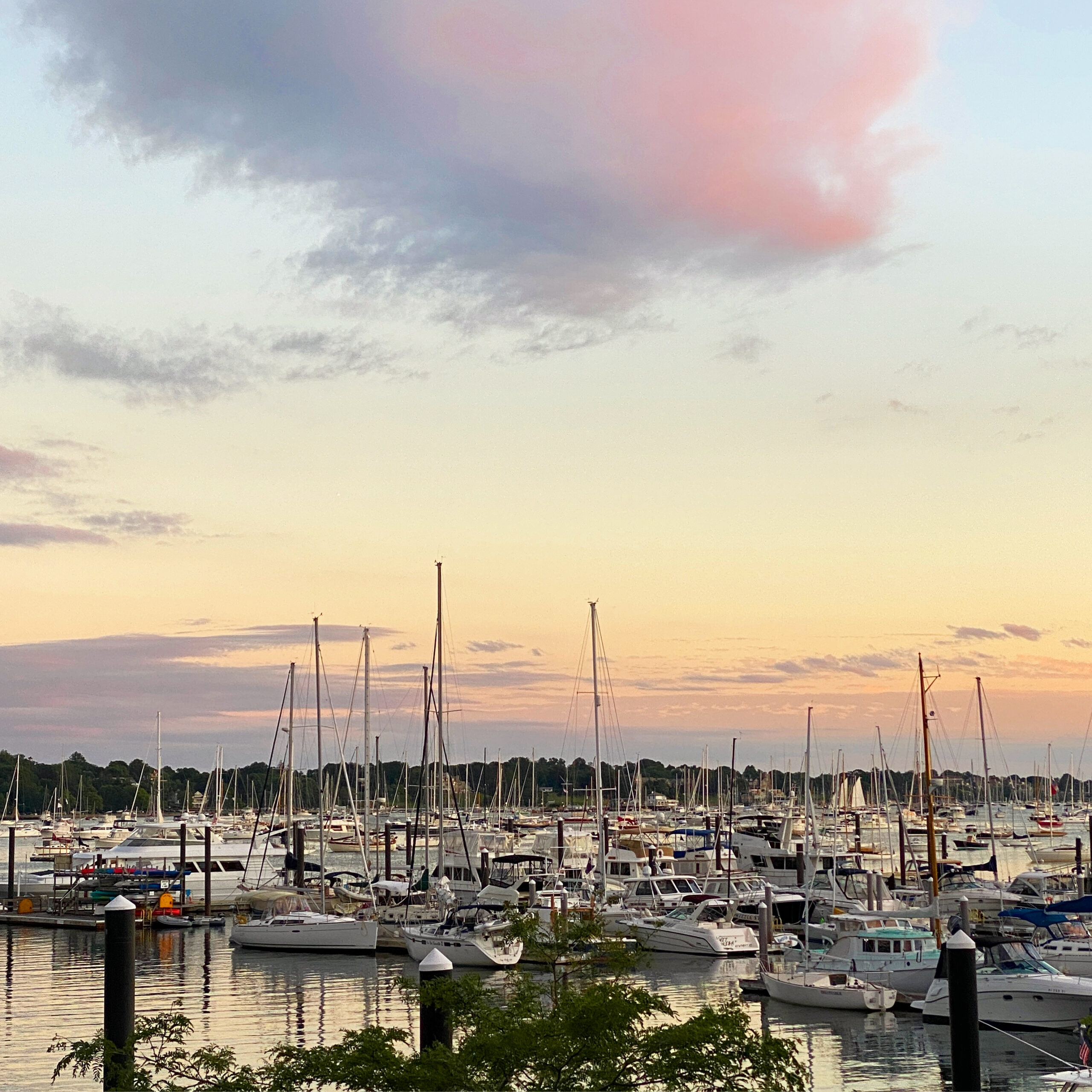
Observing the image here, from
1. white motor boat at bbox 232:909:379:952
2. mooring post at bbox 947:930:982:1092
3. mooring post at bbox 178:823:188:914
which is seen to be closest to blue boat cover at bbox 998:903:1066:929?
white motor boat at bbox 232:909:379:952

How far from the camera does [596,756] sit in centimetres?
6769

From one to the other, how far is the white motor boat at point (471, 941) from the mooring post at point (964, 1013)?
95.5 feet

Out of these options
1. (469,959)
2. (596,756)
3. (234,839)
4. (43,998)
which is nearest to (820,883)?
(596,756)

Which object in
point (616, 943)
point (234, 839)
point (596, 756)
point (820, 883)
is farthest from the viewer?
Result: point (234, 839)

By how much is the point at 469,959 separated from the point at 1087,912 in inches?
860

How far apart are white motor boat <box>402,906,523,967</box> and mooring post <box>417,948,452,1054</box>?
31.3 meters

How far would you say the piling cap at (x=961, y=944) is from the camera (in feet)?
66.2

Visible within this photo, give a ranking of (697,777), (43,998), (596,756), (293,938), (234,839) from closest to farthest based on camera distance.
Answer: (43,998), (293,938), (596,756), (234,839), (697,777)

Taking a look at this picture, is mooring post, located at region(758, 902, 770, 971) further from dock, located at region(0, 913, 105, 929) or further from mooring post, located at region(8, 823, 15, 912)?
mooring post, located at region(8, 823, 15, 912)

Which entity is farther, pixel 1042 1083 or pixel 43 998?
pixel 43 998

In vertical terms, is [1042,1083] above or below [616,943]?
below

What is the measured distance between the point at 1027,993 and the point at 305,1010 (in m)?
20.8

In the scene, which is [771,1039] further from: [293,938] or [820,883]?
[820,883]

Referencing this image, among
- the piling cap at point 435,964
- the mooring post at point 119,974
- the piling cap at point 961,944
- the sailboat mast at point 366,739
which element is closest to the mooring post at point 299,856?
the sailboat mast at point 366,739
